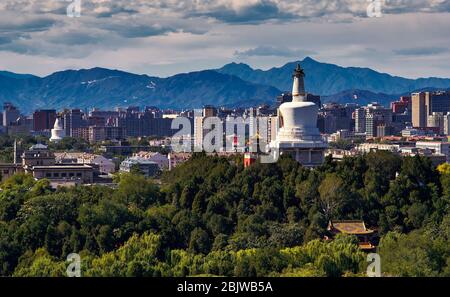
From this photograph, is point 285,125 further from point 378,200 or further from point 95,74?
point 95,74

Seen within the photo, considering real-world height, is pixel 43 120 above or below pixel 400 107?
below

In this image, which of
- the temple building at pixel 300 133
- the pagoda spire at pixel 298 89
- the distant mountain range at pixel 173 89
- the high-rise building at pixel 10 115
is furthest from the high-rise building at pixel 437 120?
the temple building at pixel 300 133

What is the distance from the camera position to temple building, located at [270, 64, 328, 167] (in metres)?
27.0

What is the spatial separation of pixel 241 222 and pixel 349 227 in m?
1.64

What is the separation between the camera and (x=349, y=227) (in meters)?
18.8

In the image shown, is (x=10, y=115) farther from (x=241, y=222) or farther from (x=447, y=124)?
(x=241, y=222)

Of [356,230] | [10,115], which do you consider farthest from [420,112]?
[356,230]

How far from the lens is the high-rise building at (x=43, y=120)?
8611cm

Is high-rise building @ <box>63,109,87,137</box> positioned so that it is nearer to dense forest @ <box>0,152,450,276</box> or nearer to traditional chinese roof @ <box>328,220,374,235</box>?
dense forest @ <box>0,152,450,276</box>

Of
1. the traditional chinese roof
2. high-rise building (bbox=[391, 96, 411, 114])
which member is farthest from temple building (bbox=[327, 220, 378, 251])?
high-rise building (bbox=[391, 96, 411, 114])

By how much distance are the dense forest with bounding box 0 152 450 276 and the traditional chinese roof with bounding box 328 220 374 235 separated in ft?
0.56

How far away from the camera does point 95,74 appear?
418ft

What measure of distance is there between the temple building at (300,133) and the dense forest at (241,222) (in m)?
3.66
